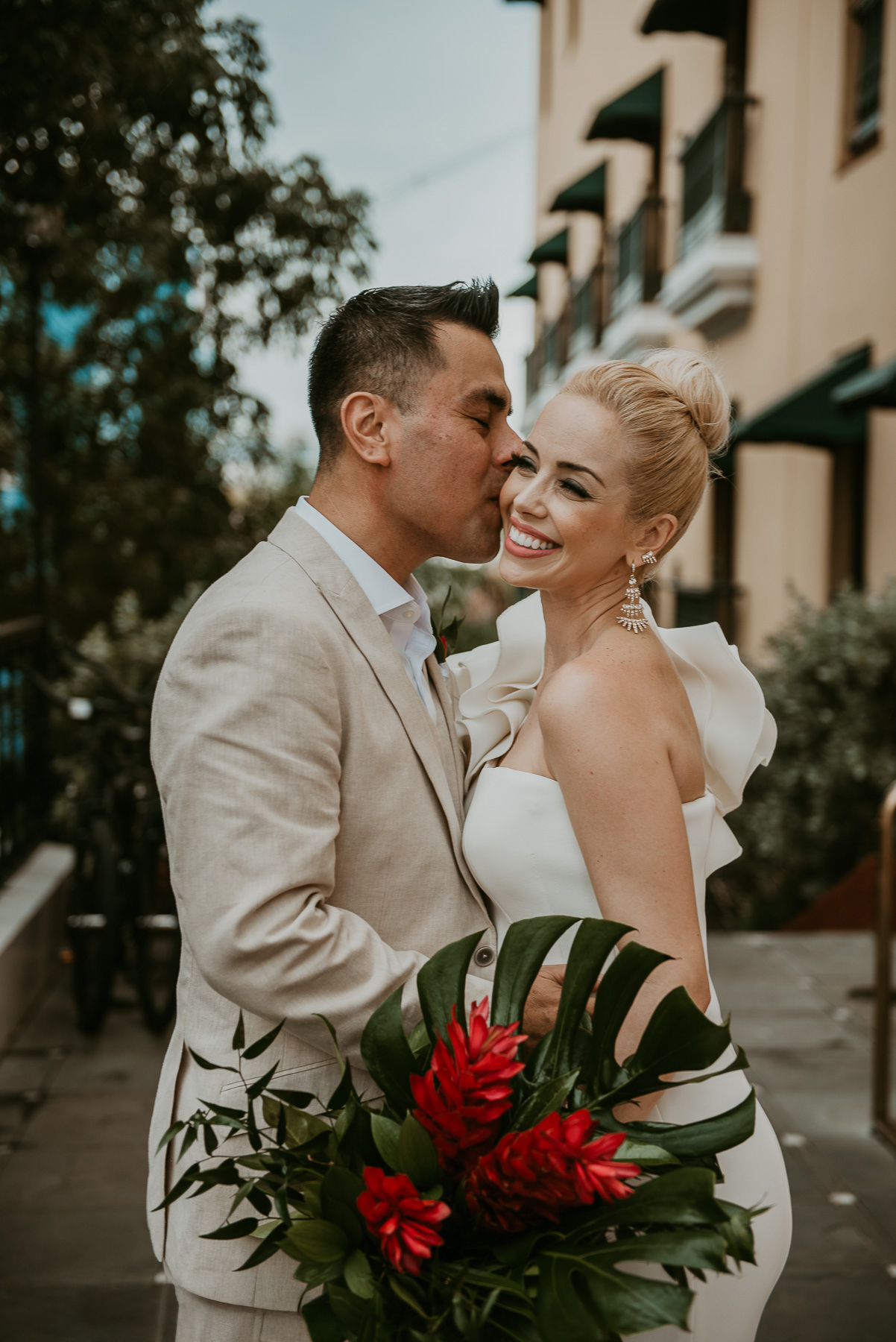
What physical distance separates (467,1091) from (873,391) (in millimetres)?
5429

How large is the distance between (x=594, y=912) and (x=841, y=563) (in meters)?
8.17

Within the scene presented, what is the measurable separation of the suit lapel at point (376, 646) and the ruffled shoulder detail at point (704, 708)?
0.23m

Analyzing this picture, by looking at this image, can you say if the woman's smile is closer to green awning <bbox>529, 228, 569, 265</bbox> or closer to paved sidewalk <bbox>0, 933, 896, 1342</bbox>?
paved sidewalk <bbox>0, 933, 896, 1342</bbox>

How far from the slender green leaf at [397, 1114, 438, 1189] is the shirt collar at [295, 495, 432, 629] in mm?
890

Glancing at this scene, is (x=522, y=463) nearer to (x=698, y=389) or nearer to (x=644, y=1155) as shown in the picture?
(x=698, y=389)

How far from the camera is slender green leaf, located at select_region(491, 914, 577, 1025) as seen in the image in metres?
1.56

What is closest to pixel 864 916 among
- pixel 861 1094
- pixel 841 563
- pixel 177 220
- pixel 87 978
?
pixel 861 1094

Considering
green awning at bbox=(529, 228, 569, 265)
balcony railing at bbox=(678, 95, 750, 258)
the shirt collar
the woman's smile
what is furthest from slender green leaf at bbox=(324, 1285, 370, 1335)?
green awning at bbox=(529, 228, 569, 265)

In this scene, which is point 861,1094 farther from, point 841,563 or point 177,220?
point 177,220

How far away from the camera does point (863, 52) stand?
9.23 metres

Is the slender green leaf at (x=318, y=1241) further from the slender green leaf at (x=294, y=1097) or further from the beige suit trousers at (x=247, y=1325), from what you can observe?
the beige suit trousers at (x=247, y=1325)

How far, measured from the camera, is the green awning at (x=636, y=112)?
47.7 feet

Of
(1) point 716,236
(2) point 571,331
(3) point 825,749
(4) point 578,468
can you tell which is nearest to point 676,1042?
(4) point 578,468

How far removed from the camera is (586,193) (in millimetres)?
Result: 18047
